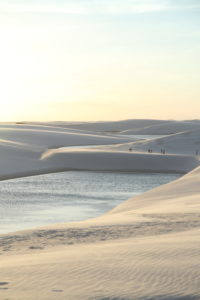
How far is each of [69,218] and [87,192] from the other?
751 cm

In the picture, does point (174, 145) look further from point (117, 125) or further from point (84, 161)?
point (117, 125)

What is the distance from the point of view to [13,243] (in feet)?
32.6

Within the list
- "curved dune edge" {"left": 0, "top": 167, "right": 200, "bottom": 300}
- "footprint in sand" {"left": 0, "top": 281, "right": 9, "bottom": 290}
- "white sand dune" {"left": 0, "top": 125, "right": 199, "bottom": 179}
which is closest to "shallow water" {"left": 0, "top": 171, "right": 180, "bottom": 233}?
"white sand dune" {"left": 0, "top": 125, "right": 199, "bottom": 179}

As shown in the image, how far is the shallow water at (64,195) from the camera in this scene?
16.5 metres

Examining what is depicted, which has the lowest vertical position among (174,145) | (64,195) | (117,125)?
(64,195)

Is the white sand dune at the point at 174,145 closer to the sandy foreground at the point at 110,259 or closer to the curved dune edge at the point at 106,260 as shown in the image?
the sandy foreground at the point at 110,259

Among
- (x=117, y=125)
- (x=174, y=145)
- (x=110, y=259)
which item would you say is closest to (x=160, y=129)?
(x=117, y=125)

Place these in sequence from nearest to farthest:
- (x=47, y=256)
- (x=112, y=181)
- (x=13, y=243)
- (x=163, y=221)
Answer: (x=47, y=256)
(x=13, y=243)
(x=163, y=221)
(x=112, y=181)

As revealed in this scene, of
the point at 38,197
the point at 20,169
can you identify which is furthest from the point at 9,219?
the point at 20,169

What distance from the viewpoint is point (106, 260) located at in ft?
24.8

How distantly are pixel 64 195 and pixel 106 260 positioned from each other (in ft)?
49.9

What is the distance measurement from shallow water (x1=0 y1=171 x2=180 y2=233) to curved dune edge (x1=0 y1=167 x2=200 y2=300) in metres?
4.21

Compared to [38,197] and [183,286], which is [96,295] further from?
[38,197]

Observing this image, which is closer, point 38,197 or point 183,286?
point 183,286
